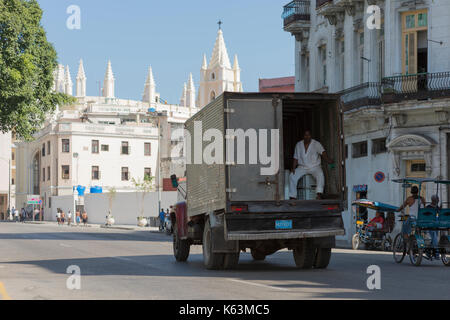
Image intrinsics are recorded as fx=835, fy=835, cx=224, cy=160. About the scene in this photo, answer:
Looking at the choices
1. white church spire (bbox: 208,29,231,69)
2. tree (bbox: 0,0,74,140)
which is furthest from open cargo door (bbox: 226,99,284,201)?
white church spire (bbox: 208,29,231,69)

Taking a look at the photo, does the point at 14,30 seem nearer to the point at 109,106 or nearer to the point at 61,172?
the point at 61,172

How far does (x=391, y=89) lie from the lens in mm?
31812

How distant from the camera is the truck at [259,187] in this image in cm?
1596

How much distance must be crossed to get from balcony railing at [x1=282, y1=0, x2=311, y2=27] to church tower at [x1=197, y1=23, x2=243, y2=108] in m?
134

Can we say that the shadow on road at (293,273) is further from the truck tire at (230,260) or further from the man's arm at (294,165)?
the man's arm at (294,165)

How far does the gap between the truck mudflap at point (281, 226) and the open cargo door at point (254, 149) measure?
396 mm

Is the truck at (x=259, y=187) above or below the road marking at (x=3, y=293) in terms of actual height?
above

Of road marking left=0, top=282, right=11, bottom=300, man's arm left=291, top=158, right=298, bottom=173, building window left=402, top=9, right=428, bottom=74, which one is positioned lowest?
road marking left=0, top=282, right=11, bottom=300

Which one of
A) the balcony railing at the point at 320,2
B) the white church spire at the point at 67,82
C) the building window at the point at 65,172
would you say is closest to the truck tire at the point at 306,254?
the balcony railing at the point at 320,2

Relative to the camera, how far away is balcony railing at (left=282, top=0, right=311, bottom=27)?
135ft

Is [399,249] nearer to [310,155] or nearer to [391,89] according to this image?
[310,155]

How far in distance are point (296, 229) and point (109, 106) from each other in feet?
406

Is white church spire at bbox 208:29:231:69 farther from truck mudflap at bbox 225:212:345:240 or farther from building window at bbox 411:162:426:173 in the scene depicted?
truck mudflap at bbox 225:212:345:240
